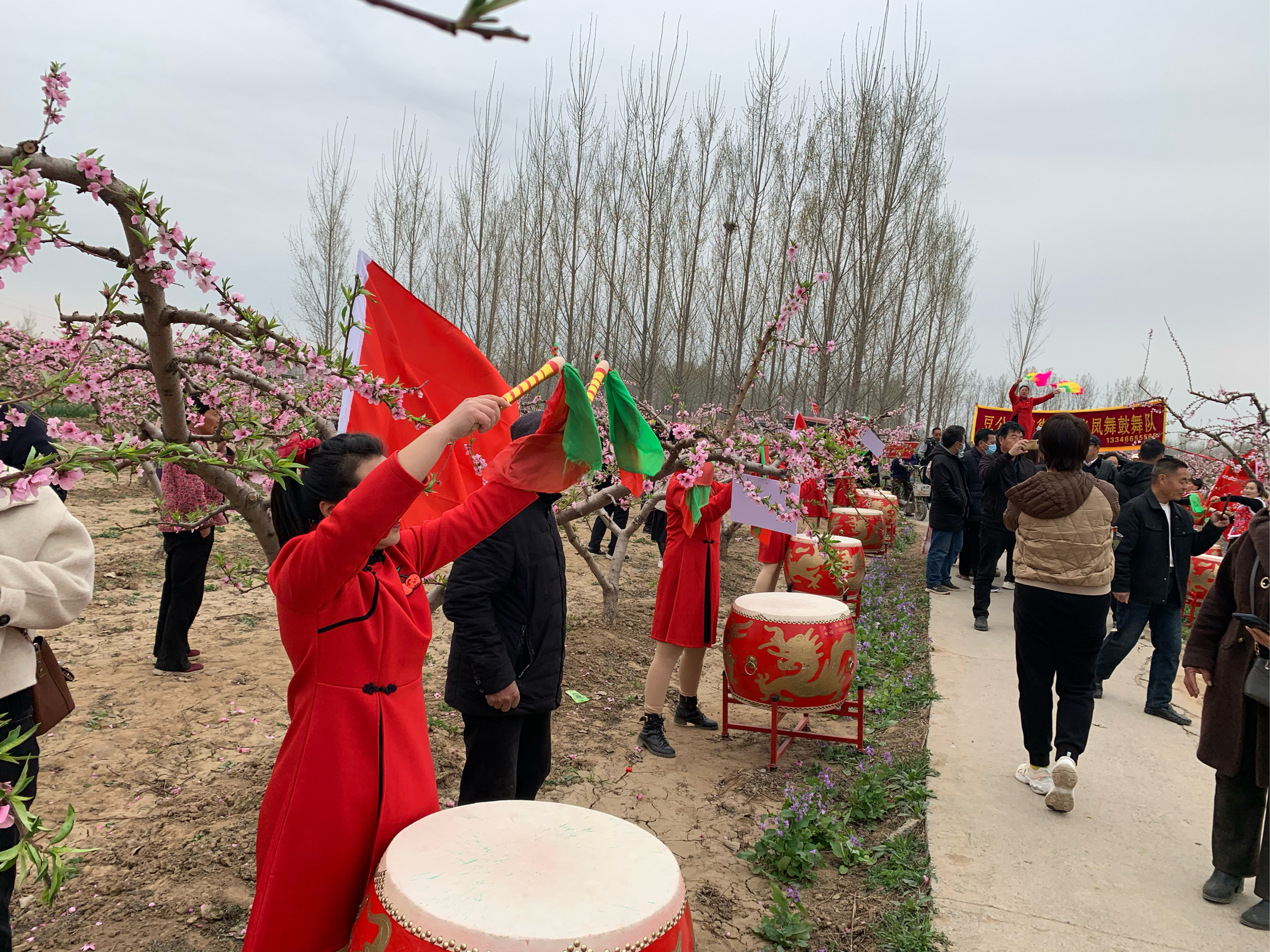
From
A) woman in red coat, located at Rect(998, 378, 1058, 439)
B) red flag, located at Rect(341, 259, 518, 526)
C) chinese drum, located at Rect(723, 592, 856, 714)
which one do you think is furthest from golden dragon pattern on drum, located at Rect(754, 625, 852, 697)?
woman in red coat, located at Rect(998, 378, 1058, 439)

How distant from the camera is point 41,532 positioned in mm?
2092

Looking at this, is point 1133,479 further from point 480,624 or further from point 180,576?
point 180,576

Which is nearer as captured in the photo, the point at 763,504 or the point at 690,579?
the point at 690,579

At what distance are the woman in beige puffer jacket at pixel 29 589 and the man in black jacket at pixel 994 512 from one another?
7.36 metres

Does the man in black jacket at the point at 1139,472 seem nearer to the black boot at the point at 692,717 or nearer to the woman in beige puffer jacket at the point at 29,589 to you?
the black boot at the point at 692,717

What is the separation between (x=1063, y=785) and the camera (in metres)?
3.93

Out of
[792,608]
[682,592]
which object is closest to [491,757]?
[682,592]

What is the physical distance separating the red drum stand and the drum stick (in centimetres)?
260

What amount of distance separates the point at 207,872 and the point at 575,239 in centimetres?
1464

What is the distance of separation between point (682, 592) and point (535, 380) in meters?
2.71

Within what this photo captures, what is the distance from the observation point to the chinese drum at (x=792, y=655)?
14.1 feet

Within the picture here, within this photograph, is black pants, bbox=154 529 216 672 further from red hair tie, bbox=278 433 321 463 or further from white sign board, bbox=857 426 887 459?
white sign board, bbox=857 426 887 459

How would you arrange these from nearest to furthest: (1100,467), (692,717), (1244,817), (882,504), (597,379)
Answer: (597,379), (1244,817), (692,717), (1100,467), (882,504)

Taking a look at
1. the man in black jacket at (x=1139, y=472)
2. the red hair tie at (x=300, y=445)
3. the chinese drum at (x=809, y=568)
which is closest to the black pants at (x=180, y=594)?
the red hair tie at (x=300, y=445)
